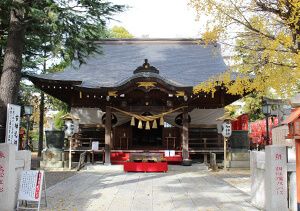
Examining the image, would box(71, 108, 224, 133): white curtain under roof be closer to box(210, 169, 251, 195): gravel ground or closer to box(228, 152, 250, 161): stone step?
box(228, 152, 250, 161): stone step

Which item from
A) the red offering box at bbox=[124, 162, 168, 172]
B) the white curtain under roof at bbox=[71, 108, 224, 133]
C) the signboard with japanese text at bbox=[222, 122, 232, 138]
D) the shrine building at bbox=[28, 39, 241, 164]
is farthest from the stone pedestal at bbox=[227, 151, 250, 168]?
the red offering box at bbox=[124, 162, 168, 172]

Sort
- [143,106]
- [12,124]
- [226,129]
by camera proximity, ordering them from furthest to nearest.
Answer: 1. [143,106]
2. [226,129]
3. [12,124]

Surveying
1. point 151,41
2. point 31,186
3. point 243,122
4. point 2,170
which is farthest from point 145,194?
point 151,41

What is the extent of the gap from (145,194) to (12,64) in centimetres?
537

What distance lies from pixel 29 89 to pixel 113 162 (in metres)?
10.2

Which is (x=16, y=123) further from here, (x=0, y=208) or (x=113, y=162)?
(x=113, y=162)

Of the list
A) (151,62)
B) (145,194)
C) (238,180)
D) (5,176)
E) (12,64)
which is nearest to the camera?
(5,176)

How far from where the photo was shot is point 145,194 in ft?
31.4

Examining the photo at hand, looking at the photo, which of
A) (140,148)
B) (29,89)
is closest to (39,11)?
(140,148)

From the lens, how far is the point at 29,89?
24.3 meters

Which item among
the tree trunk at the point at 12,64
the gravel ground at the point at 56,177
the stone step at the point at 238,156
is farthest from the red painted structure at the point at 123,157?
the tree trunk at the point at 12,64

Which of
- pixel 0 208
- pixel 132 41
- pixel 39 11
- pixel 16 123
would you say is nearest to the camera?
pixel 0 208

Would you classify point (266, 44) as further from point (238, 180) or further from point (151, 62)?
point (151, 62)

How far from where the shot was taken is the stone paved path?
7998 mm
